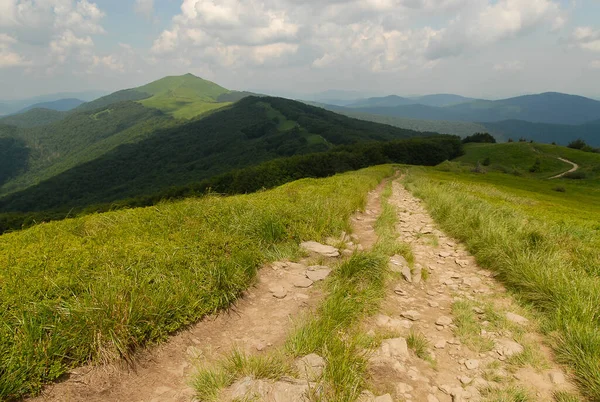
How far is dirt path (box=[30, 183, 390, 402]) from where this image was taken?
3.68 meters

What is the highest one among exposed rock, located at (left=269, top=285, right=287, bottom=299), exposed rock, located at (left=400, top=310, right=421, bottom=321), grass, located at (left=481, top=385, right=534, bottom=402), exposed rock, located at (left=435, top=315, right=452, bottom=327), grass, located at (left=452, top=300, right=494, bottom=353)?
grass, located at (left=481, top=385, right=534, bottom=402)

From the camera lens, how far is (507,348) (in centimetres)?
464

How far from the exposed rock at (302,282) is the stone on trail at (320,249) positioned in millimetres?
1426

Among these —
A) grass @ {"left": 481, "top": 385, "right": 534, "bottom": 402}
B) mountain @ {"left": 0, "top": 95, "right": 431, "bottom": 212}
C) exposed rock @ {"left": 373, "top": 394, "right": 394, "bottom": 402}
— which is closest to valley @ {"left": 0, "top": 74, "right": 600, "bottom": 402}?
grass @ {"left": 481, "top": 385, "right": 534, "bottom": 402}

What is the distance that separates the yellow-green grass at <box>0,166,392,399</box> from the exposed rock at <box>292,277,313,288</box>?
96 cm

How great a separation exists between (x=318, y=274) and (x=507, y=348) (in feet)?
12.1

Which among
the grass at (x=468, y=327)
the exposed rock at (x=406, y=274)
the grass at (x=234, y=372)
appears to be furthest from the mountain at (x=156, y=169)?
the grass at (x=234, y=372)

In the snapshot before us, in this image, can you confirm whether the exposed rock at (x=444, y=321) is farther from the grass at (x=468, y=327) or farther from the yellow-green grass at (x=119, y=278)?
the yellow-green grass at (x=119, y=278)

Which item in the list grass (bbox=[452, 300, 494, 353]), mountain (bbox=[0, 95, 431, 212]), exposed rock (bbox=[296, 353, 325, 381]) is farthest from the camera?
mountain (bbox=[0, 95, 431, 212])

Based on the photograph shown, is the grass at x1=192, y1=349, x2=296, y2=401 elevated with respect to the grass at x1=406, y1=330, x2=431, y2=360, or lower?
elevated

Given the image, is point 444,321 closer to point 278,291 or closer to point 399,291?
point 399,291

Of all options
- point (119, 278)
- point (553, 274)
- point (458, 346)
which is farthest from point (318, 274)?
point (553, 274)

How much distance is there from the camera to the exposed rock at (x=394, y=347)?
454cm

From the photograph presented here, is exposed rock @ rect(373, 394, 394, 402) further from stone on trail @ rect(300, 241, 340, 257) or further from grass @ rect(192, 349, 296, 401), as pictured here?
stone on trail @ rect(300, 241, 340, 257)
